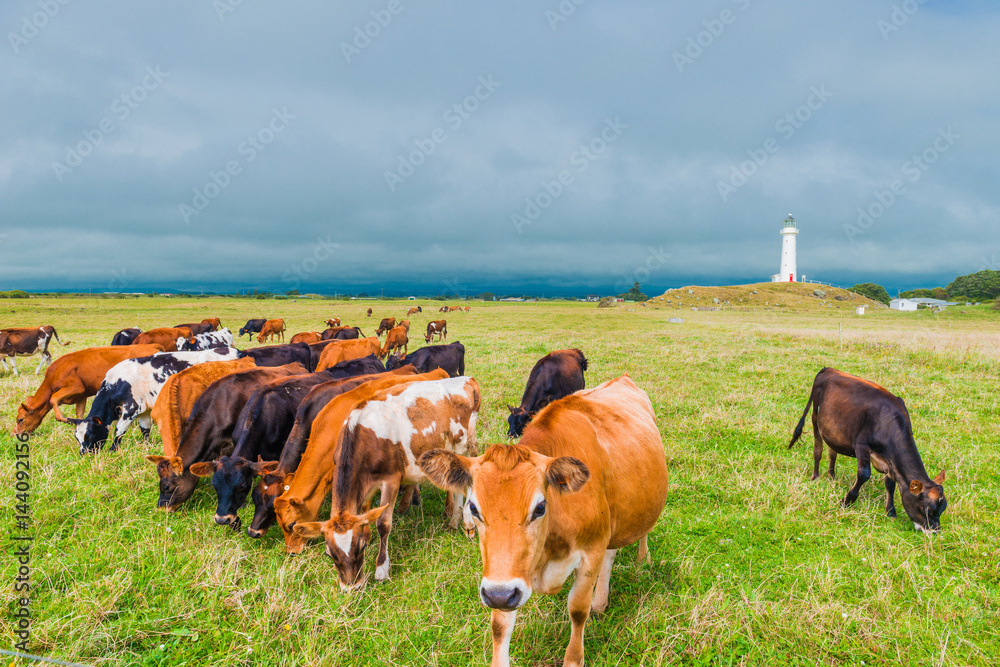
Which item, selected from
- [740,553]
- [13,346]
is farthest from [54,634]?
[13,346]

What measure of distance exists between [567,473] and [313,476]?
3.63 meters

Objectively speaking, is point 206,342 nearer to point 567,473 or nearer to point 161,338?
point 161,338

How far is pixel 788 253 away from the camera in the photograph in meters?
123

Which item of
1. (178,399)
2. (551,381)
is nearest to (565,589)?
(551,381)

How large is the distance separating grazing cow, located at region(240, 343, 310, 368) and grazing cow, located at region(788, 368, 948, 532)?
11.6 metres

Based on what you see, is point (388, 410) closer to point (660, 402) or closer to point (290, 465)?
point (290, 465)

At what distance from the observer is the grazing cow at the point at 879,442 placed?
552 centimetres

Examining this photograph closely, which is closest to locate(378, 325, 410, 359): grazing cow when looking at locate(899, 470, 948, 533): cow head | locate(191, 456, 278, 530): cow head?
locate(191, 456, 278, 530): cow head

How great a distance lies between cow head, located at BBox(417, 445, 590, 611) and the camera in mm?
2754

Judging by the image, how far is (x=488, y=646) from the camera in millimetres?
3801

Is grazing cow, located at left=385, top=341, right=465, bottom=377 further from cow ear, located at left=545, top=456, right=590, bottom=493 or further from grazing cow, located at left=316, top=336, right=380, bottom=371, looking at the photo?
cow ear, located at left=545, top=456, right=590, bottom=493

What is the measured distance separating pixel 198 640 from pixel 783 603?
522 centimetres

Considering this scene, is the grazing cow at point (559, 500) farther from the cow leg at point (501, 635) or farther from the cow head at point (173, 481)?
the cow head at point (173, 481)

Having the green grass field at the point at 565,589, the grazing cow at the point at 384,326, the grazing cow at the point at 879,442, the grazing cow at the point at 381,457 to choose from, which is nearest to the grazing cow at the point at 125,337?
the green grass field at the point at 565,589
